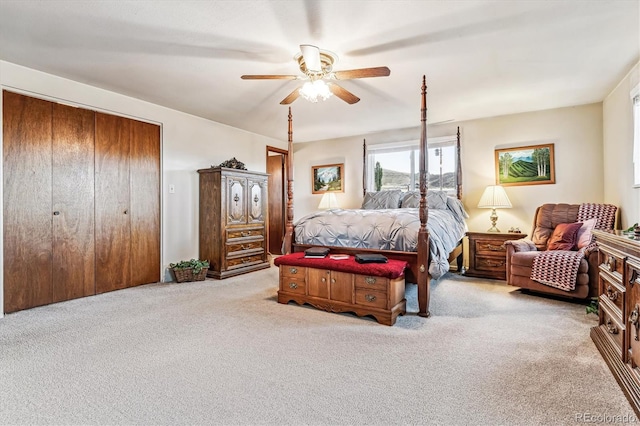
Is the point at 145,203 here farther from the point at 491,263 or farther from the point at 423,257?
the point at 491,263

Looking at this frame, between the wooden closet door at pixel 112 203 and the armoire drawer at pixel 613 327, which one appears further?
the wooden closet door at pixel 112 203

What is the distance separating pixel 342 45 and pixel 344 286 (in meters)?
2.03

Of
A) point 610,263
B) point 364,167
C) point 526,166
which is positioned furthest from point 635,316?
point 364,167

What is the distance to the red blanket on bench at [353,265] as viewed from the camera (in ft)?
8.62

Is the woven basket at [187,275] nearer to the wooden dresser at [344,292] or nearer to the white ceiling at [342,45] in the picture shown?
the wooden dresser at [344,292]

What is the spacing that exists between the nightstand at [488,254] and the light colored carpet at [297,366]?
112 centimetres

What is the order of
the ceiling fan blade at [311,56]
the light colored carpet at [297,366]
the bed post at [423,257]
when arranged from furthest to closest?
the bed post at [423,257]
the ceiling fan blade at [311,56]
the light colored carpet at [297,366]

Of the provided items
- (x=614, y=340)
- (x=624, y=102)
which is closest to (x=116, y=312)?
(x=614, y=340)

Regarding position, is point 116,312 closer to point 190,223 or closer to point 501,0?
point 190,223

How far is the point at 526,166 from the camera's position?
14.7 feet

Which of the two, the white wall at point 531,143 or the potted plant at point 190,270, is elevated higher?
the white wall at point 531,143

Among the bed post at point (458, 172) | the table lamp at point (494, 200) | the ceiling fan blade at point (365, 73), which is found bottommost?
the table lamp at point (494, 200)

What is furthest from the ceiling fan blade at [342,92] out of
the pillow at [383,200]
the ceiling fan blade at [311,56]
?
the pillow at [383,200]

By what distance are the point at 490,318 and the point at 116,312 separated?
11.0 feet
